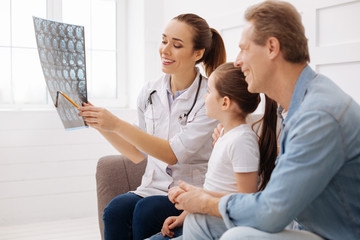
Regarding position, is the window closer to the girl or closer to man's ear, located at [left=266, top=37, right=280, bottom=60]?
the girl

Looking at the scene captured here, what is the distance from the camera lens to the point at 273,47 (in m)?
1.10

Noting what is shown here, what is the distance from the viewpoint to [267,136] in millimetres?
1439

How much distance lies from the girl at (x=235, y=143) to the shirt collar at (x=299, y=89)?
25 cm

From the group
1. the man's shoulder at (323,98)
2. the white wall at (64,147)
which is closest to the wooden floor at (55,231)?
the white wall at (64,147)

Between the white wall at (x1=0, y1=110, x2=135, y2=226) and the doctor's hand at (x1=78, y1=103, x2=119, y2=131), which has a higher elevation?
the doctor's hand at (x1=78, y1=103, x2=119, y2=131)

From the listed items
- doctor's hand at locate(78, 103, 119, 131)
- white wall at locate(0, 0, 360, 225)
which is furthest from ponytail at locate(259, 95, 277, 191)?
white wall at locate(0, 0, 360, 225)

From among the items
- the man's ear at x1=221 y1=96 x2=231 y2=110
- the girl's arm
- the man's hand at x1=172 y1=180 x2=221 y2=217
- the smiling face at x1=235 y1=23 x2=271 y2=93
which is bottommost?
the man's hand at x1=172 y1=180 x2=221 y2=217

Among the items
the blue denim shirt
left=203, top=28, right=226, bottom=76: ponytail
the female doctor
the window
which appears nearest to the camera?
the blue denim shirt

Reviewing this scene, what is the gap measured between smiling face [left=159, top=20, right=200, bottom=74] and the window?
1.94 meters

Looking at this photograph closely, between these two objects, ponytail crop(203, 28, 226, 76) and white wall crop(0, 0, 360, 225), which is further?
white wall crop(0, 0, 360, 225)

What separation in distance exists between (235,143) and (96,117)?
573mm

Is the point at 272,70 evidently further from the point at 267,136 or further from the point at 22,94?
the point at 22,94

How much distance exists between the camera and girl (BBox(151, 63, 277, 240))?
129cm

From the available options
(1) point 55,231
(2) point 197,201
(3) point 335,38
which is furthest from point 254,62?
(1) point 55,231
